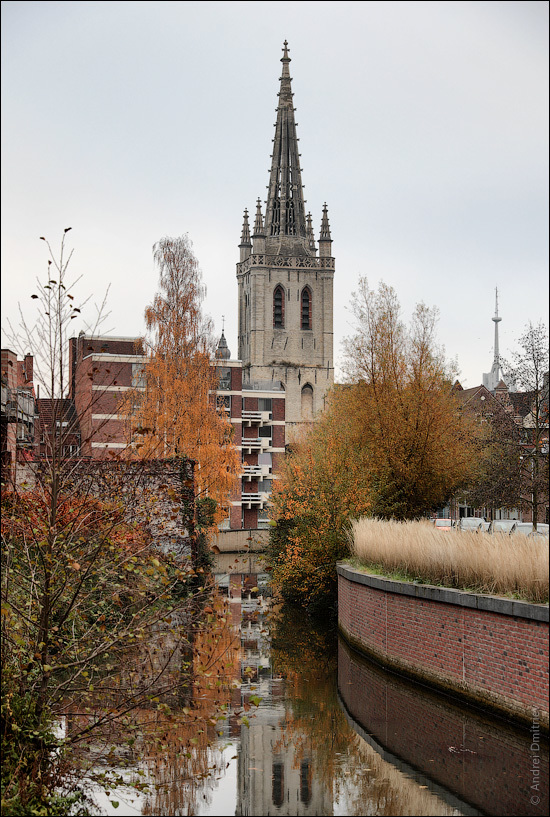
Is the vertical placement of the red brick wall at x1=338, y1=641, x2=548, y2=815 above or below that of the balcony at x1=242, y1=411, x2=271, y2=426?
below

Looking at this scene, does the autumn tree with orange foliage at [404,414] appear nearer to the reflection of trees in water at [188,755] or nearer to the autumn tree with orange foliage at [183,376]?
the autumn tree with orange foliage at [183,376]

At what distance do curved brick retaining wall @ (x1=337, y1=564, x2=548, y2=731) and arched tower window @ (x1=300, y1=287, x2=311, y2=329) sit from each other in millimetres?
83638

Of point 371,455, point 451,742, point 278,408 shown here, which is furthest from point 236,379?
point 451,742

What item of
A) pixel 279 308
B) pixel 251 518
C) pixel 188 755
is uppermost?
pixel 279 308

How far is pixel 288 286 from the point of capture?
104188mm

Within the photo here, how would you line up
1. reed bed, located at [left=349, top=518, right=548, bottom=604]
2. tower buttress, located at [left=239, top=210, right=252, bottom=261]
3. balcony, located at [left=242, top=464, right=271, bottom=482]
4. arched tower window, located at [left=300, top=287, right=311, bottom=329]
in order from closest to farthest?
reed bed, located at [left=349, top=518, right=548, bottom=604], balcony, located at [left=242, top=464, right=271, bottom=482], arched tower window, located at [left=300, top=287, right=311, bottom=329], tower buttress, located at [left=239, top=210, right=252, bottom=261]

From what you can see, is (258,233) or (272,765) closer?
(272,765)

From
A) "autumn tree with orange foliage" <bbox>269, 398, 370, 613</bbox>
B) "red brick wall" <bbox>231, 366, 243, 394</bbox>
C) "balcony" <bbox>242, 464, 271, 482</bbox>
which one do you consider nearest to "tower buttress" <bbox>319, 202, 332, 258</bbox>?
"red brick wall" <bbox>231, 366, 243, 394</bbox>

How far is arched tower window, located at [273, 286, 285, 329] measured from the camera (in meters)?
104

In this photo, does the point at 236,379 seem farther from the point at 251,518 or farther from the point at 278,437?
the point at 251,518

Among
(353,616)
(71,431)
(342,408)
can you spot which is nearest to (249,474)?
(342,408)

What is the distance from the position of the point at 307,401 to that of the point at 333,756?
8822cm

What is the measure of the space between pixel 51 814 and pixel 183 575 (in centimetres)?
259

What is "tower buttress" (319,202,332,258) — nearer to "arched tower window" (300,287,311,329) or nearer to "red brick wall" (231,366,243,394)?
"arched tower window" (300,287,311,329)
